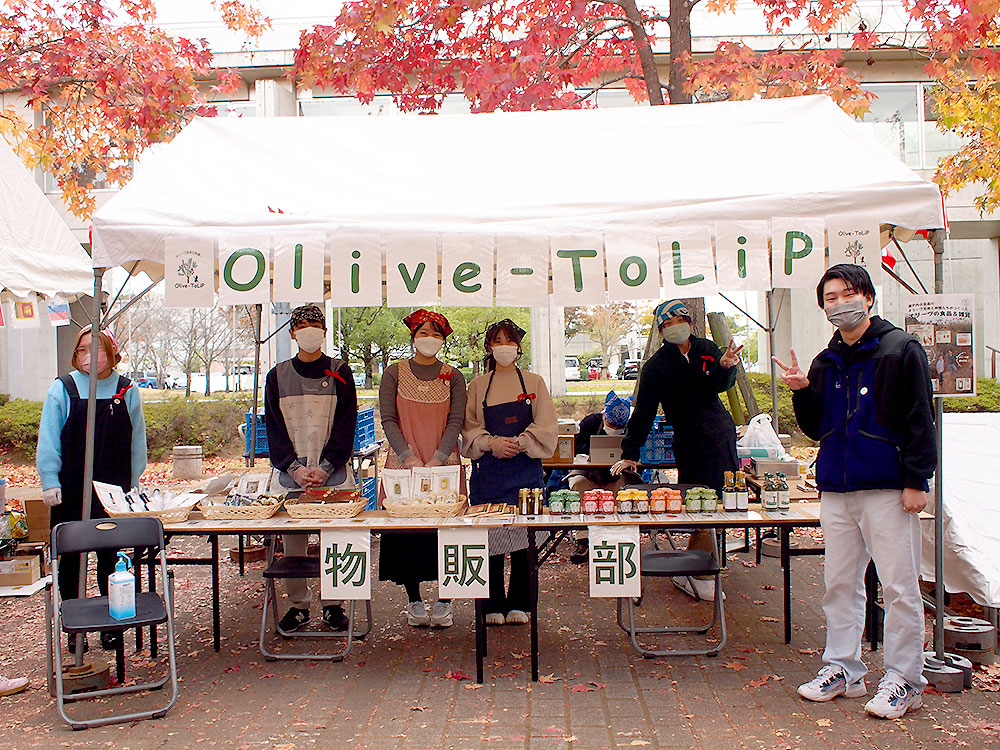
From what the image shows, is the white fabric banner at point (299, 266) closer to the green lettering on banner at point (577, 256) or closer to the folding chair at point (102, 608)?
the green lettering on banner at point (577, 256)

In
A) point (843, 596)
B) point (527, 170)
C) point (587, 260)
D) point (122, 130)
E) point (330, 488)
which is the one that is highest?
point (122, 130)

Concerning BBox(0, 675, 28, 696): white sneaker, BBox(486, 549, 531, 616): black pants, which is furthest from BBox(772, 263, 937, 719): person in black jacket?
BBox(0, 675, 28, 696): white sneaker

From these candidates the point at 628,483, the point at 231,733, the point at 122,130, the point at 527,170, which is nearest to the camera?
the point at 231,733

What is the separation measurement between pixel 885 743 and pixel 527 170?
3.42m

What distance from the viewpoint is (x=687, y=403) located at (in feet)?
19.1

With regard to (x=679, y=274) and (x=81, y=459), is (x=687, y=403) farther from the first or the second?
Result: (x=81, y=459)

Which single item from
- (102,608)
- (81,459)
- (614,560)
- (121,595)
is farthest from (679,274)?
(81,459)

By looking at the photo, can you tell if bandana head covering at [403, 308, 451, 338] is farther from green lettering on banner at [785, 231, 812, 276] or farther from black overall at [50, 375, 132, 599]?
green lettering on banner at [785, 231, 812, 276]

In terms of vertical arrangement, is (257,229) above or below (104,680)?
above

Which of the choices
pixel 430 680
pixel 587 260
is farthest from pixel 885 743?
pixel 587 260

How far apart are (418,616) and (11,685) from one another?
223 centimetres

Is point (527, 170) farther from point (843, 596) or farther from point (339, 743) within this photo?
point (339, 743)

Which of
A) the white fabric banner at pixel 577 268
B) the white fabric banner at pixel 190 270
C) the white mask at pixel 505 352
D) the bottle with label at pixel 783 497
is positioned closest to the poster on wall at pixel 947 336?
the bottle with label at pixel 783 497

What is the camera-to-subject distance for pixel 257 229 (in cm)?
448
